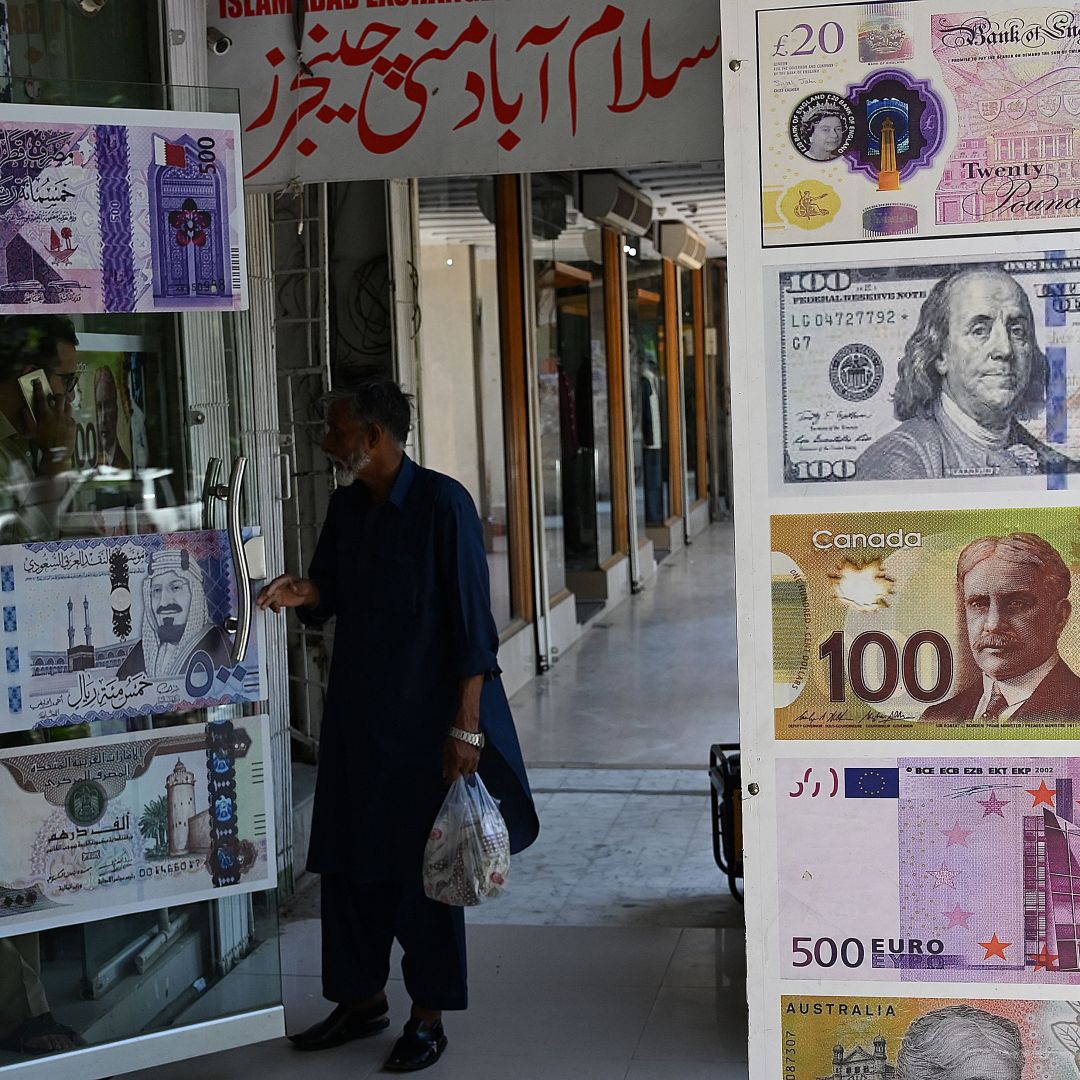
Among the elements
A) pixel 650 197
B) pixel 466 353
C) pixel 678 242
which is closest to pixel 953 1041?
pixel 466 353

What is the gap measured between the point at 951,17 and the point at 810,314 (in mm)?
464

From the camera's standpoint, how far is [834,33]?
2.08m

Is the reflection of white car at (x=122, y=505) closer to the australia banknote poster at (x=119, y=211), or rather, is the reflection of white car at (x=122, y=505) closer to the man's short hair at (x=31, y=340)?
the man's short hair at (x=31, y=340)

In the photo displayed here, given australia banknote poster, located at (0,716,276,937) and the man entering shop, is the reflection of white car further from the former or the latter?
australia banknote poster, located at (0,716,276,937)

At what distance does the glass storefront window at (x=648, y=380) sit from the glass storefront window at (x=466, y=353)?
4306 mm

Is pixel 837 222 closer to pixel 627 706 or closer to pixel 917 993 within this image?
pixel 917 993

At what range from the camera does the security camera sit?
12.9 feet

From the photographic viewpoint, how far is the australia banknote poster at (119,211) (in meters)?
3.01

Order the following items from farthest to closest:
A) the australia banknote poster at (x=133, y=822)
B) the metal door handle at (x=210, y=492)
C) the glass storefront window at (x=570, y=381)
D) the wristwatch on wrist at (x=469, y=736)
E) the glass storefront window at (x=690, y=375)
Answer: the glass storefront window at (x=690, y=375), the glass storefront window at (x=570, y=381), the wristwatch on wrist at (x=469, y=736), the metal door handle at (x=210, y=492), the australia banknote poster at (x=133, y=822)

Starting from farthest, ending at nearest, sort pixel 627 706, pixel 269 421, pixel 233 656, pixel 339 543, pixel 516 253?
pixel 516 253 → pixel 627 706 → pixel 269 421 → pixel 339 543 → pixel 233 656

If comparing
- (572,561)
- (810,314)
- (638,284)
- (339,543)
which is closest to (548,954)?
(339,543)

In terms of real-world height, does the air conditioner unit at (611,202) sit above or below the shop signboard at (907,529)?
above

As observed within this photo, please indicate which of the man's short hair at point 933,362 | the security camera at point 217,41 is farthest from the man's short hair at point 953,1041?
the security camera at point 217,41

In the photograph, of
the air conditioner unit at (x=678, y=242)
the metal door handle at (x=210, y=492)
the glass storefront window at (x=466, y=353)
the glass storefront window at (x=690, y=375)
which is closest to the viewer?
the metal door handle at (x=210, y=492)
